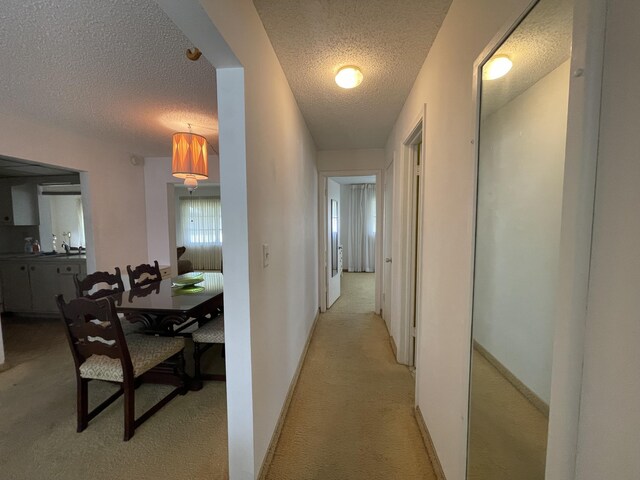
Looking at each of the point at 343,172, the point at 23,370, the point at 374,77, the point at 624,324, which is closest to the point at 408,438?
the point at 624,324

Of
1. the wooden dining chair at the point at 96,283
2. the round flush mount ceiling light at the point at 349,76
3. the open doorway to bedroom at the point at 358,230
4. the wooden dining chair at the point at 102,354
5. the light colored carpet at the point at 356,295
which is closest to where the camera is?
the wooden dining chair at the point at 102,354

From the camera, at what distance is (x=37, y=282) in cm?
376

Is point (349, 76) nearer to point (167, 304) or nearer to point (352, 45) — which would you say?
point (352, 45)

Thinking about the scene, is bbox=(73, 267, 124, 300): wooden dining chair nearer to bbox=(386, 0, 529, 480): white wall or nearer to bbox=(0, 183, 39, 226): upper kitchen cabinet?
bbox=(386, 0, 529, 480): white wall

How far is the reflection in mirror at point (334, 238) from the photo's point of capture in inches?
168

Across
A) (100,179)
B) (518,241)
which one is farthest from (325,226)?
(518,241)

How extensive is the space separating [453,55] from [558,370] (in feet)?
4.42

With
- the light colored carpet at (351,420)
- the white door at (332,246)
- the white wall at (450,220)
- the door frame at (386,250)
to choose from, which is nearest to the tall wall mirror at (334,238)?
the white door at (332,246)

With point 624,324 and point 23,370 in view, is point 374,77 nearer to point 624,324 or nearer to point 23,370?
point 624,324

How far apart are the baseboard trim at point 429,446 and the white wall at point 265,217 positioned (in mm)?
928

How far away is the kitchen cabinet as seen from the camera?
3.72 metres

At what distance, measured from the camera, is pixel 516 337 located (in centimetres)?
86

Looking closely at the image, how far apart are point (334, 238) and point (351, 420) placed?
2894 millimetres

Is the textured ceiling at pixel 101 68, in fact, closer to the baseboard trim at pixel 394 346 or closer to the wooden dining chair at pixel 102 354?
the wooden dining chair at pixel 102 354
